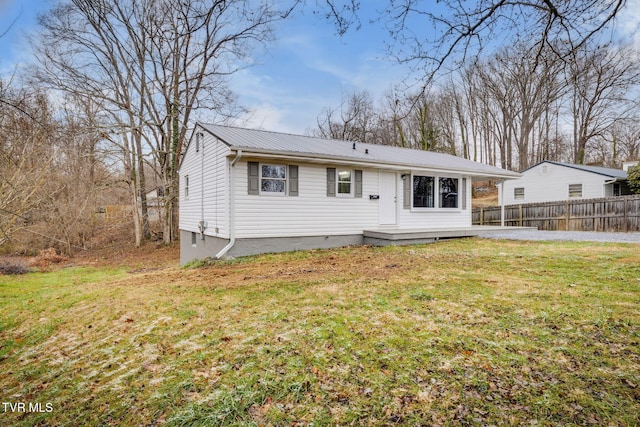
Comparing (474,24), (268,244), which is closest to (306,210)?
(268,244)

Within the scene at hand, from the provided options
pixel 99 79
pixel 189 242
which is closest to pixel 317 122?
pixel 99 79

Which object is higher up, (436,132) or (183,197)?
(436,132)

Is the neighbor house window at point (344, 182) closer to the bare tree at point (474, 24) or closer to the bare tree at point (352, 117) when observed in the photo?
the bare tree at point (474, 24)

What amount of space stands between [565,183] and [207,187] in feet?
65.5

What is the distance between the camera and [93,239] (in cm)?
1748

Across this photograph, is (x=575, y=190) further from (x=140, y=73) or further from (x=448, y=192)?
(x=140, y=73)

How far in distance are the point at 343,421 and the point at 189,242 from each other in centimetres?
1157

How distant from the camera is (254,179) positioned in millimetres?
9156

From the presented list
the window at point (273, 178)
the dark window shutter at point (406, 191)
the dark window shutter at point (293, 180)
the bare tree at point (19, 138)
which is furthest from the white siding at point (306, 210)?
the bare tree at point (19, 138)

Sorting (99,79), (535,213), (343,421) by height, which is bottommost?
(343,421)

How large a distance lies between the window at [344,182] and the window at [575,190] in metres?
15.8

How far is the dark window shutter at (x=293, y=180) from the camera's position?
31.6 ft

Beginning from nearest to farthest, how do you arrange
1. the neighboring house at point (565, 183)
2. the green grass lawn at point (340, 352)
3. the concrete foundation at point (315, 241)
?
1. the green grass lawn at point (340, 352)
2. the concrete foundation at point (315, 241)
3. the neighboring house at point (565, 183)

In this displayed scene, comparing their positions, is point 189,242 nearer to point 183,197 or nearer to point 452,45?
point 183,197
